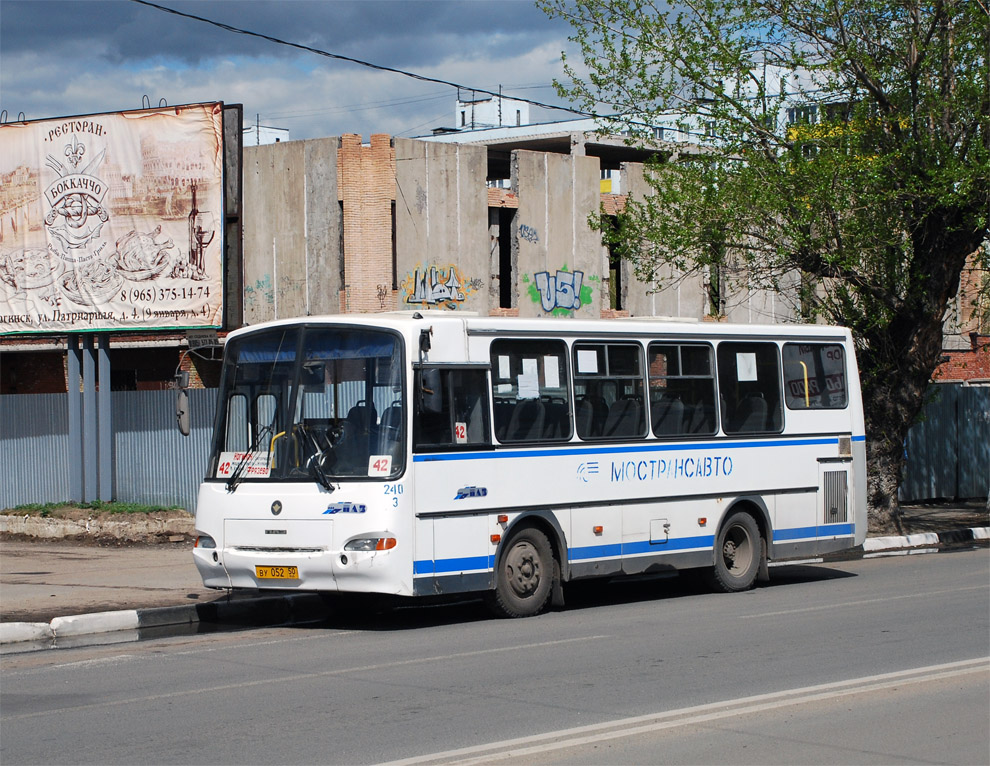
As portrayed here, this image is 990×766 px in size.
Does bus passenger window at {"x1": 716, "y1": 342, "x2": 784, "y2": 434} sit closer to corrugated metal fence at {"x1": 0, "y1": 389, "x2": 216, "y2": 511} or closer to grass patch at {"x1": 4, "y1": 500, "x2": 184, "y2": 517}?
corrugated metal fence at {"x1": 0, "y1": 389, "x2": 216, "y2": 511}

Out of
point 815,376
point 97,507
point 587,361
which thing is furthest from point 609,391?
point 97,507

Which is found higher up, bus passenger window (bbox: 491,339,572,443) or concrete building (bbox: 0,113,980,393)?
concrete building (bbox: 0,113,980,393)

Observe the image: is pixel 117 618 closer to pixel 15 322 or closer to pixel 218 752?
pixel 218 752

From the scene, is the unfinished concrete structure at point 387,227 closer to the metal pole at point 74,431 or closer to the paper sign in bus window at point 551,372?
the metal pole at point 74,431

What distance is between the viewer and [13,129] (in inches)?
839

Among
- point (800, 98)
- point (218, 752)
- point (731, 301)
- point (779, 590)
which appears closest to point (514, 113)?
point (731, 301)

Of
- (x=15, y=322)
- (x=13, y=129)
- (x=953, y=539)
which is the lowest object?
(x=953, y=539)

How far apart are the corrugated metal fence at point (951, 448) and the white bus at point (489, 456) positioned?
1401 cm

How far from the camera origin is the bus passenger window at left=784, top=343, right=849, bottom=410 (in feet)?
50.2

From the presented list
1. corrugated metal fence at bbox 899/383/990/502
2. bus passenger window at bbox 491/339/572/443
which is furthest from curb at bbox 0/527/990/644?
corrugated metal fence at bbox 899/383/990/502

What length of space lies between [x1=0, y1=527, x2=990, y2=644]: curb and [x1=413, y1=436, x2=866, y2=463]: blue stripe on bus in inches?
105

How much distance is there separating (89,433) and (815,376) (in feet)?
40.4

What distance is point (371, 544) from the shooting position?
37.0 feet

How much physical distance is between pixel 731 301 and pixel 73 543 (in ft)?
69.9
